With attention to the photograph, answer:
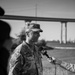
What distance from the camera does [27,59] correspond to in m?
1.35

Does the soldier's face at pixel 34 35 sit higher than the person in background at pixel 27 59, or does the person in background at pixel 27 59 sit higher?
the soldier's face at pixel 34 35

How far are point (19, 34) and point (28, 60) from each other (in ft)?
1.02

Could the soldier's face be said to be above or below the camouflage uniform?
above

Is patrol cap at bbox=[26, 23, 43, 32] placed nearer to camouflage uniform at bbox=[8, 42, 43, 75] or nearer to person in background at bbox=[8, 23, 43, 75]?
person in background at bbox=[8, 23, 43, 75]

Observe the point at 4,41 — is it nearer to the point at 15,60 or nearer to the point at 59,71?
the point at 15,60

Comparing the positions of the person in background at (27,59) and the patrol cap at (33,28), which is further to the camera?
the patrol cap at (33,28)

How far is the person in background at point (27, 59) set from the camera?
1.33 meters

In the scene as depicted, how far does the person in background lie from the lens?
1.33 m

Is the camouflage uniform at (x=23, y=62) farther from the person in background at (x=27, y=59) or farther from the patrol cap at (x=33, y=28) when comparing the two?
the patrol cap at (x=33, y=28)

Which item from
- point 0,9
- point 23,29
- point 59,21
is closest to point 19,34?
point 23,29

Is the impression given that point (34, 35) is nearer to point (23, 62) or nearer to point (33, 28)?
point (33, 28)

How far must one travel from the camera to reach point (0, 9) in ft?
2.12

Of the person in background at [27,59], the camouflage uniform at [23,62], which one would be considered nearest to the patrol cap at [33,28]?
the person in background at [27,59]

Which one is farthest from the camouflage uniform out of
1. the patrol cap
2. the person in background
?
the patrol cap
